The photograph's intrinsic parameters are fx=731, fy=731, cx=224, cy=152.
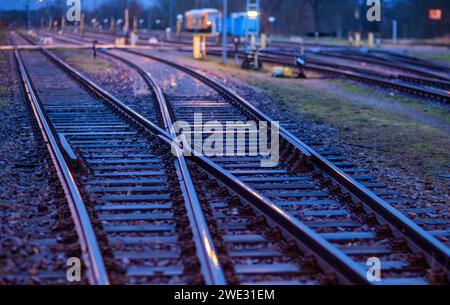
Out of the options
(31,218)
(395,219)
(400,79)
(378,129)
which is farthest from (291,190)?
(400,79)

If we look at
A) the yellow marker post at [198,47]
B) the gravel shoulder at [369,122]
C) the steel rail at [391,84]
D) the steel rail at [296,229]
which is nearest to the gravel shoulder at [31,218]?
the steel rail at [296,229]

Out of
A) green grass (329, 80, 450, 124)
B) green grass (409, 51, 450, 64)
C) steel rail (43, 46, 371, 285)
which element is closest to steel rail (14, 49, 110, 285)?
steel rail (43, 46, 371, 285)

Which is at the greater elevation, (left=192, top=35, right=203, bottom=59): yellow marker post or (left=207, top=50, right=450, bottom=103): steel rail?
(left=192, top=35, right=203, bottom=59): yellow marker post

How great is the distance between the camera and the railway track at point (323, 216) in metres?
6.02

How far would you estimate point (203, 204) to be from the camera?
25.7 ft

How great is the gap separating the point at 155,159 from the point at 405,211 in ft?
12.6

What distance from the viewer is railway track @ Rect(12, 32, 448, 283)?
6020mm

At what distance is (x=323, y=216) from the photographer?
300 inches

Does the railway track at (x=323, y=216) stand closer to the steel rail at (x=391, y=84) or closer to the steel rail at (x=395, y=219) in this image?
the steel rail at (x=395, y=219)

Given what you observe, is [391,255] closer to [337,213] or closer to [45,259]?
[337,213]

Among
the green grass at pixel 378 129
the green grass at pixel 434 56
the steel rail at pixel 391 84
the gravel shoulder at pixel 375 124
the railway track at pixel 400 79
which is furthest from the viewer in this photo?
the green grass at pixel 434 56

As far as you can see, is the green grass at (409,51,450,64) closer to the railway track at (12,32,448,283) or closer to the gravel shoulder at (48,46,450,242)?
the gravel shoulder at (48,46,450,242)

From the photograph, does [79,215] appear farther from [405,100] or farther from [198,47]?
[198,47]
